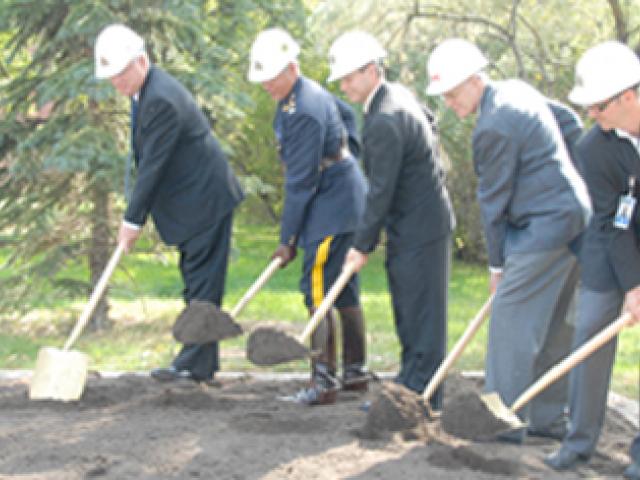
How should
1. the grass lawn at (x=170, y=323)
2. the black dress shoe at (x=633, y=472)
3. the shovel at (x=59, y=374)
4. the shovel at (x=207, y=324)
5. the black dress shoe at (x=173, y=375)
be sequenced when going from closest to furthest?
the black dress shoe at (x=633, y=472)
the shovel at (x=59, y=374)
the shovel at (x=207, y=324)
the black dress shoe at (x=173, y=375)
the grass lawn at (x=170, y=323)

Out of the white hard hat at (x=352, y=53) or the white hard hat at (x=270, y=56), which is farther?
the white hard hat at (x=270, y=56)

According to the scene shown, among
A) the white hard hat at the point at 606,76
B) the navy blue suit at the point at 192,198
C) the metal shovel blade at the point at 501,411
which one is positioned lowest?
the metal shovel blade at the point at 501,411

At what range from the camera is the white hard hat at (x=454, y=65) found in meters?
5.46

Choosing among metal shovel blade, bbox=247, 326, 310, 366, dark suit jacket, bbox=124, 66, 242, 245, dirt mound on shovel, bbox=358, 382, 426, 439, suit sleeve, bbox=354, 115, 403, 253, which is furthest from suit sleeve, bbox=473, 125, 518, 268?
dark suit jacket, bbox=124, 66, 242, 245

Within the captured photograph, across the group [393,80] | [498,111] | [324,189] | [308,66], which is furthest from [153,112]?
[308,66]

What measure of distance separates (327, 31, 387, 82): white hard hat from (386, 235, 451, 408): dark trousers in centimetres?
108

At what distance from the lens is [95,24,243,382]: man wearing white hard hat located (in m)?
6.97

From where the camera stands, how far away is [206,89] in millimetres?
9422

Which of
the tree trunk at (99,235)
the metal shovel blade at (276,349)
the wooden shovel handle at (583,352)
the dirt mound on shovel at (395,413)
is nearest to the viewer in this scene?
the wooden shovel handle at (583,352)

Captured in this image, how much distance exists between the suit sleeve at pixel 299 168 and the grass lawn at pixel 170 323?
6.14 feet

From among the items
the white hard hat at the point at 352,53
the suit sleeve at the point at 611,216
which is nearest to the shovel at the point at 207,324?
the white hard hat at the point at 352,53

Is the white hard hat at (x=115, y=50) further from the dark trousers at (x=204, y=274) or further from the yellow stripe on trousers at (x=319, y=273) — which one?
the yellow stripe on trousers at (x=319, y=273)

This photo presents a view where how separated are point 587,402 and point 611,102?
57.9 inches

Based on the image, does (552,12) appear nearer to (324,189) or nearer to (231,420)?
(324,189)
